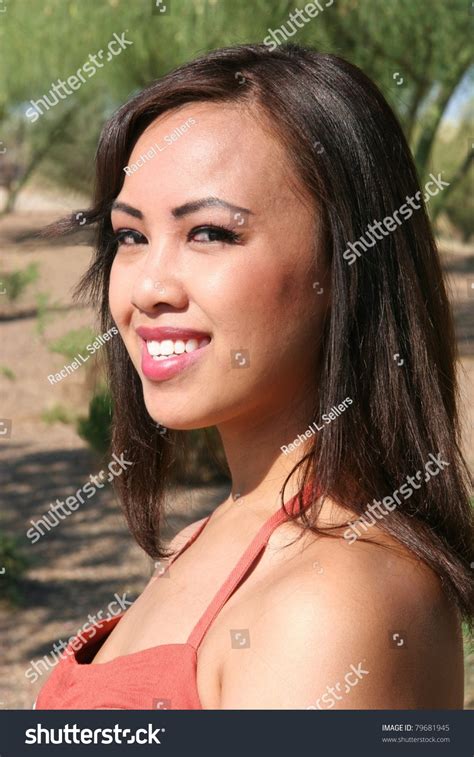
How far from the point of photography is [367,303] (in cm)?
155

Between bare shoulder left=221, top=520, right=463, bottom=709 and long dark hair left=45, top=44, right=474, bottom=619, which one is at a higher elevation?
long dark hair left=45, top=44, right=474, bottom=619

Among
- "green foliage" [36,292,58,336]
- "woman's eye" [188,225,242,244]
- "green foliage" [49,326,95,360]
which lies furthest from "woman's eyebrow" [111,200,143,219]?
"green foliage" [36,292,58,336]

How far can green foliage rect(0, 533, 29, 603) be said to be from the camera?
19.1ft

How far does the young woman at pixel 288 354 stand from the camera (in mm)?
1406

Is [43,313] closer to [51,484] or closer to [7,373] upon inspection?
[7,373]

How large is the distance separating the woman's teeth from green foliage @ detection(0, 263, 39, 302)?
8.58m

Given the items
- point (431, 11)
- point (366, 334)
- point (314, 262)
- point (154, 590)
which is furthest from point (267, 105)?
point (431, 11)

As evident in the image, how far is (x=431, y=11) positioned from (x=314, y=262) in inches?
222

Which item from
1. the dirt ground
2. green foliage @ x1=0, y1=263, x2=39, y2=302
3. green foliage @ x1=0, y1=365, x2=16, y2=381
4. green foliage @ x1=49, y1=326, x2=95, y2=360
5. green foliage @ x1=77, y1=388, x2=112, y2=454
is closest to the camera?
the dirt ground

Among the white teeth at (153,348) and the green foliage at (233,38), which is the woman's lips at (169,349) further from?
the green foliage at (233,38)

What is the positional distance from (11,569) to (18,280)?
4761 mm

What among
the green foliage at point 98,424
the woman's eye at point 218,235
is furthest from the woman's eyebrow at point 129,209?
the green foliage at point 98,424

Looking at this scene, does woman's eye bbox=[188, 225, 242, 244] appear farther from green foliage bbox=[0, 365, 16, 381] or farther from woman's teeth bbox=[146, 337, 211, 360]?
green foliage bbox=[0, 365, 16, 381]
